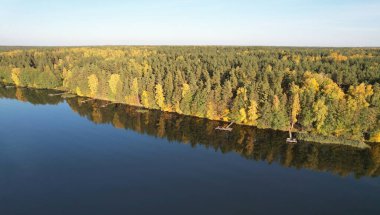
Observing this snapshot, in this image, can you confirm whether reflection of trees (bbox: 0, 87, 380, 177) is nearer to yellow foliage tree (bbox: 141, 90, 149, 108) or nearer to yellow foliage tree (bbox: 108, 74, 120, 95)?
yellow foliage tree (bbox: 141, 90, 149, 108)

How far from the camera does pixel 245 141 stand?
7831 centimetres

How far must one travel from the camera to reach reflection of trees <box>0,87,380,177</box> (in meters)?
66.5

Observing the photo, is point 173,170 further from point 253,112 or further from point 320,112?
point 320,112

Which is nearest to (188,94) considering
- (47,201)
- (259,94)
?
(259,94)

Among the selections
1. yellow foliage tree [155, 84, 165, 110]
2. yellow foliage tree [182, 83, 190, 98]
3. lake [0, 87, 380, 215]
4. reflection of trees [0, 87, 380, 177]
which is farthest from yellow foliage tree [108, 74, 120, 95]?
yellow foliage tree [182, 83, 190, 98]

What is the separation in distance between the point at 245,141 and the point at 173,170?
23.3 m

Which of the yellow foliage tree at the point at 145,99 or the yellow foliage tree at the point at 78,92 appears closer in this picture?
the yellow foliage tree at the point at 145,99

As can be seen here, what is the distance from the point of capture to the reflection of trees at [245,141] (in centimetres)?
6650

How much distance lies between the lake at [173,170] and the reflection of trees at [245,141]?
0.25 meters

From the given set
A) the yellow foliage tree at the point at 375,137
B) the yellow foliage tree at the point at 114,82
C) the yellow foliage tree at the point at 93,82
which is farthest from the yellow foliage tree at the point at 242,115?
the yellow foliage tree at the point at 93,82

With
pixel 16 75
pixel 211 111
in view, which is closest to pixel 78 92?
pixel 16 75

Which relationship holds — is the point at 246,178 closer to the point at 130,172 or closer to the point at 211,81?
the point at 130,172

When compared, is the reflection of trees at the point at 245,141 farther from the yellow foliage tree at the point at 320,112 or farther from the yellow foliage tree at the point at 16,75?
the yellow foliage tree at the point at 16,75

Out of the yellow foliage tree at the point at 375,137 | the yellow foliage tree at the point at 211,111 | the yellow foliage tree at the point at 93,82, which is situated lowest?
the yellow foliage tree at the point at 375,137
